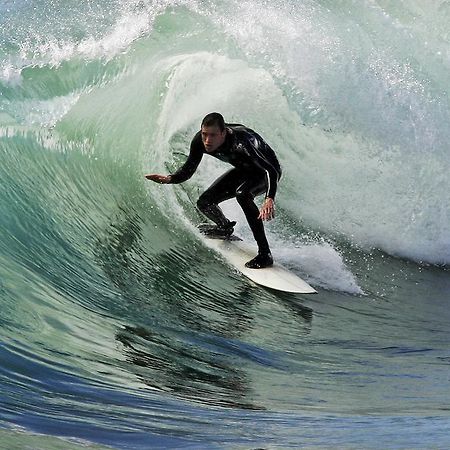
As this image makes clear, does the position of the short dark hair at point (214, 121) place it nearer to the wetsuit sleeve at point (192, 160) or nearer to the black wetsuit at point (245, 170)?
the black wetsuit at point (245, 170)

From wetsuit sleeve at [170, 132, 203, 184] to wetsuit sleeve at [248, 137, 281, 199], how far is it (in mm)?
407

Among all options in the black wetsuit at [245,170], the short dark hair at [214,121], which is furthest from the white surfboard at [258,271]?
the short dark hair at [214,121]

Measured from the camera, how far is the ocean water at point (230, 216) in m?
4.10

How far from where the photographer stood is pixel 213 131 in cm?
651

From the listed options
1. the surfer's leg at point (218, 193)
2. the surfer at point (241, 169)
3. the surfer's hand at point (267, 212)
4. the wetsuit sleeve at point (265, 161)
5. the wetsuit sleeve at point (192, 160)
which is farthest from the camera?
the surfer's leg at point (218, 193)

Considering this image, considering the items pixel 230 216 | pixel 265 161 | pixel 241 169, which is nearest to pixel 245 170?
pixel 241 169

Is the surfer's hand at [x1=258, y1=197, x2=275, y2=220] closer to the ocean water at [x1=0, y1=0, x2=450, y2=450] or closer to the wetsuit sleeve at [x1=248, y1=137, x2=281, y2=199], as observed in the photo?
the wetsuit sleeve at [x1=248, y1=137, x2=281, y2=199]

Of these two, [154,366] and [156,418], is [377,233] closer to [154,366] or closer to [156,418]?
[154,366]

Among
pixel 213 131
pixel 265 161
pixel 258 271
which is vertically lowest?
pixel 258 271

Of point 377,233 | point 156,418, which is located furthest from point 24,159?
point 156,418

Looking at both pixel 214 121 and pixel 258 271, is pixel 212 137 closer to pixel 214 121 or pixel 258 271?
pixel 214 121

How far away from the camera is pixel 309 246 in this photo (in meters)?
8.28

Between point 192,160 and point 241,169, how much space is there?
1.34 ft

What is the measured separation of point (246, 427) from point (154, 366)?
3.35ft
